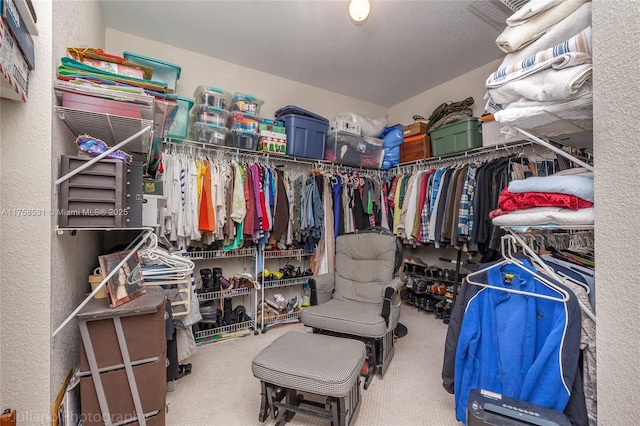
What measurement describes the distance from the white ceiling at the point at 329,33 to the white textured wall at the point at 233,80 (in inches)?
2.9

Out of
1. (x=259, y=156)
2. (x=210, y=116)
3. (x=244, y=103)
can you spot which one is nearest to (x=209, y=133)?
(x=210, y=116)

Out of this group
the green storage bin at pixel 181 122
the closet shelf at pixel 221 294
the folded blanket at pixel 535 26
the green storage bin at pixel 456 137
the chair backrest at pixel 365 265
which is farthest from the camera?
the green storage bin at pixel 456 137

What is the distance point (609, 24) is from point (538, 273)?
955 mm

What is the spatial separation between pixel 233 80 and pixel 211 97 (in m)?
0.63

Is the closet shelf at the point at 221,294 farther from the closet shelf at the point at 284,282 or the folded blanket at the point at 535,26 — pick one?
the folded blanket at the point at 535,26

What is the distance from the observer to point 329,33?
2.76 meters

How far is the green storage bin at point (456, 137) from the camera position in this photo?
3.08m

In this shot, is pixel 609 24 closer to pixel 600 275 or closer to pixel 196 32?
pixel 600 275

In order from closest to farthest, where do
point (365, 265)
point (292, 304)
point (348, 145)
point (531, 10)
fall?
1. point (531, 10)
2. point (365, 265)
3. point (292, 304)
4. point (348, 145)

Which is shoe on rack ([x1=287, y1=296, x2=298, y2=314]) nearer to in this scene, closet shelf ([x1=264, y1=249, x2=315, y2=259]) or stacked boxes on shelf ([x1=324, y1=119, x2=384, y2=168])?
closet shelf ([x1=264, y1=249, x2=315, y2=259])

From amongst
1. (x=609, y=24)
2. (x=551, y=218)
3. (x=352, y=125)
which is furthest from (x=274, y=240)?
(x=609, y=24)

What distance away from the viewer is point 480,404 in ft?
3.92

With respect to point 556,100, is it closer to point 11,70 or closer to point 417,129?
point 11,70

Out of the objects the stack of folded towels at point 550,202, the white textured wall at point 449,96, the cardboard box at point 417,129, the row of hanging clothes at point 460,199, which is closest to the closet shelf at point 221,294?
the row of hanging clothes at point 460,199
